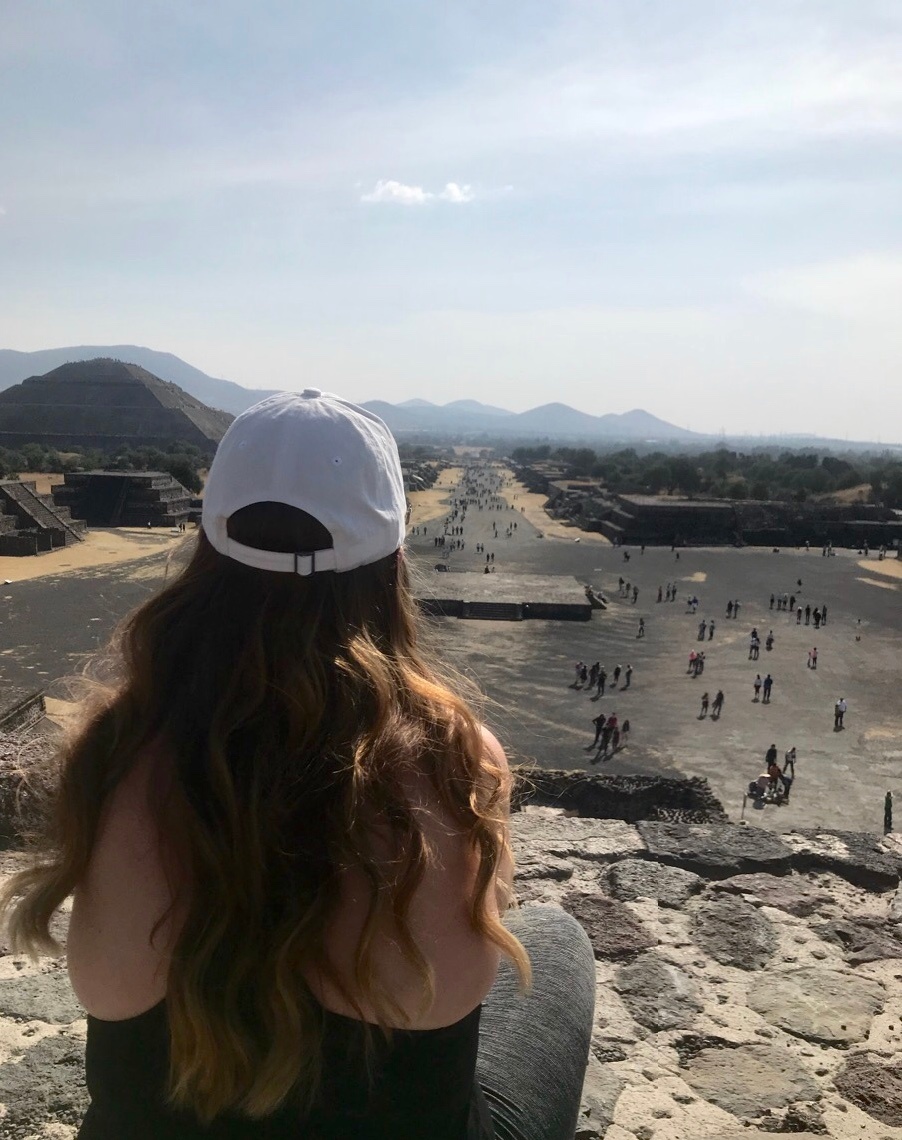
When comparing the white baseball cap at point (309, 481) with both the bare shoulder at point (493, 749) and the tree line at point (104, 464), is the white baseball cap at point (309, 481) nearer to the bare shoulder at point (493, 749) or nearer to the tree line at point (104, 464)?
the bare shoulder at point (493, 749)

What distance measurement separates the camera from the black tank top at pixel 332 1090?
1130mm

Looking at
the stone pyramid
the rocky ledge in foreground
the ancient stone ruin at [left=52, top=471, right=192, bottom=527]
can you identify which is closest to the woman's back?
the rocky ledge in foreground

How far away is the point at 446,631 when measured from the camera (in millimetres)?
20750

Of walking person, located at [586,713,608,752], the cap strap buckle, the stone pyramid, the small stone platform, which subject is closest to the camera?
the cap strap buckle

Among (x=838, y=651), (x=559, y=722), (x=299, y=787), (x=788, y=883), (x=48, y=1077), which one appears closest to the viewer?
(x=299, y=787)

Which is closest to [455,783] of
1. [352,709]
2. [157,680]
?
[352,709]

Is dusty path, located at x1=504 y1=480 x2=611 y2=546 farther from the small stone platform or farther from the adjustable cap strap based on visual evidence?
the adjustable cap strap

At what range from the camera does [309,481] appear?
4.10 feet

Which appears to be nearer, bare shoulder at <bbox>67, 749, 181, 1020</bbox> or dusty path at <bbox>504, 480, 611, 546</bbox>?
bare shoulder at <bbox>67, 749, 181, 1020</bbox>

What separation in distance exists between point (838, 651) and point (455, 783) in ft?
70.3

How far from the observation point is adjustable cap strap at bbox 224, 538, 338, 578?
1224 mm

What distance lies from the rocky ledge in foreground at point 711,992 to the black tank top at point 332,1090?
1.17 m

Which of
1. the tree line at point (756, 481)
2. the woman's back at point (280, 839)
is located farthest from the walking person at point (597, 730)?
the tree line at point (756, 481)

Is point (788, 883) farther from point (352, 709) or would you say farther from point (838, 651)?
point (838, 651)
